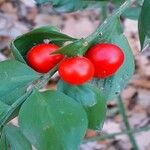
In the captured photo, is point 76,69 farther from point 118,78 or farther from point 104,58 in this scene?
point 118,78

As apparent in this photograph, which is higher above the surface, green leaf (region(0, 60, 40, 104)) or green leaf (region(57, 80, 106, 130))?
green leaf (region(0, 60, 40, 104))

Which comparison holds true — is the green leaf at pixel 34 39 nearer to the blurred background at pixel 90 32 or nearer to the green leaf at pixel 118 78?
the green leaf at pixel 118 78

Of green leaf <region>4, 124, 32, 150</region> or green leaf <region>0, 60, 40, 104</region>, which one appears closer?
green leaf <region>0, 60, 40, 104</region>

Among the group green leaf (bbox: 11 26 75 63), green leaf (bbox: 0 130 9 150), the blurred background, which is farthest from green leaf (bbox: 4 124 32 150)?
the blurred background

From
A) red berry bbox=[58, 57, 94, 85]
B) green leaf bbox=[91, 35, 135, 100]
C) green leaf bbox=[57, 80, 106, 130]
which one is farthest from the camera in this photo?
green leaf bbox=[91, 35, 135, 100]

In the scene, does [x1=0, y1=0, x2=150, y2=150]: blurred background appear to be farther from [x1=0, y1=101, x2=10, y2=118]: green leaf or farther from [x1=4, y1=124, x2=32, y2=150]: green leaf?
[x1=0, y1=101, x2=10, y2=118]: green leaf

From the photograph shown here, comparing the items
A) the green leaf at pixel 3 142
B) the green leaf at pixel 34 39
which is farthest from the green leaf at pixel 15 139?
the green leaf at pixel 34 39

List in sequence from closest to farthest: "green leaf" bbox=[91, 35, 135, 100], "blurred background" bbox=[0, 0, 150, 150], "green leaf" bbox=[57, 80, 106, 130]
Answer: "green leaf" bbox=[57, 80, 106, 130], "green leaf" bbox=[91, 35, 135, 100], "blurred background" bbox=[0, 0, 150, 150]
